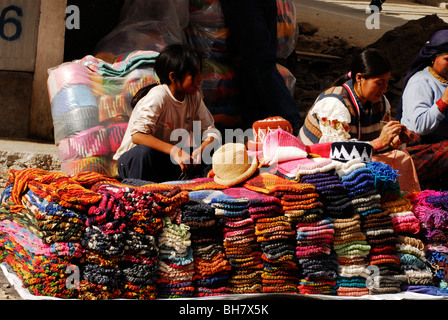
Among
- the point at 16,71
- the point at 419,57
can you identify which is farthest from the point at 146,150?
the point at 419,57

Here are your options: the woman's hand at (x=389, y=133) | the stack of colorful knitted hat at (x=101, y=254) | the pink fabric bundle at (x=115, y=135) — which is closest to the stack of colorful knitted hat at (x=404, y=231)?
the woman's hand at (x=389, y=133)

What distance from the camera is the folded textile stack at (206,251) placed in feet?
10.1

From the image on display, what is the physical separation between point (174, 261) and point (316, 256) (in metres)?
0.68

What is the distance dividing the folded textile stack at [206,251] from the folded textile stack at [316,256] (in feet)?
1.20

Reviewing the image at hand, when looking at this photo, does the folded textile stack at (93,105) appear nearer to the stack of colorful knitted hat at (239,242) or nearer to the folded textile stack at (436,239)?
the stack of colorful knitted hat at (239,242)

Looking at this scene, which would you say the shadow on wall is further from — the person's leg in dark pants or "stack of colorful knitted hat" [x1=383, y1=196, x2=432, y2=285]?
"stack of colorful knitted hat" [x1=383, y1=196, x2=432, y2=285]

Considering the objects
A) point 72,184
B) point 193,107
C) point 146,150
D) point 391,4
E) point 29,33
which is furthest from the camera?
point 391,4

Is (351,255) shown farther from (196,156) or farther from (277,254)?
(196,156)

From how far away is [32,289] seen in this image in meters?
2.89

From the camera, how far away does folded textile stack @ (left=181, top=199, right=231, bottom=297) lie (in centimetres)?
309

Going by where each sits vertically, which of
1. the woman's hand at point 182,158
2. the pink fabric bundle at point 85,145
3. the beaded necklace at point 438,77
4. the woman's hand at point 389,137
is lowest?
the pink fabric bundle at point 85,145

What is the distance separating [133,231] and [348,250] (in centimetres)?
106

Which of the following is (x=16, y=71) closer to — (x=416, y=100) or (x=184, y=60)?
(x=184, y=60)

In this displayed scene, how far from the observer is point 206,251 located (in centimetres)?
310
